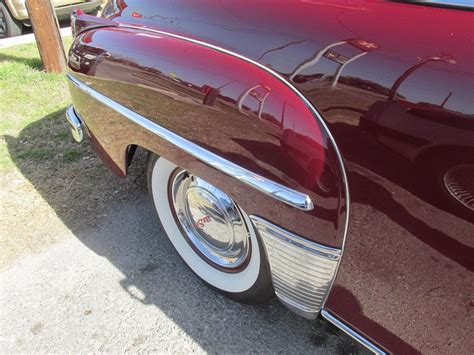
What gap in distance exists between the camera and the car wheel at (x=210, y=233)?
184 centimetres

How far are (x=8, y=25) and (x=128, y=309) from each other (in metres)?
6.39

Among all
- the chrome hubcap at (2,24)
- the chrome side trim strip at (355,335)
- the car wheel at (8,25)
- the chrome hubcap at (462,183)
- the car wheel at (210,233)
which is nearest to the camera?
the chrome hubcap at (462,183)

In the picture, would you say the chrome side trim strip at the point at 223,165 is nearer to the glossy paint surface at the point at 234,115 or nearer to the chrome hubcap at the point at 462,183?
the glossy paint surface at the point at 234,115

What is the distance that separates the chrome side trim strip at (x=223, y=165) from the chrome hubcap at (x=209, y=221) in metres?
0.32

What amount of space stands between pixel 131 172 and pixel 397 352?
2.31 metres

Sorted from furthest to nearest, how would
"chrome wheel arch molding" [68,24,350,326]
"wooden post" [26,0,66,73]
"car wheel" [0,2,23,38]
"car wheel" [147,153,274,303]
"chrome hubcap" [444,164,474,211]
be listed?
"car wheel" [0,2,23,38] → "wooden post" [26,0,66,73] → "car wheel" [147,153,274,303] → "chrome wheel arch molding" [68,24,350,326] → "chrome hubcap" [444,164,474,211]

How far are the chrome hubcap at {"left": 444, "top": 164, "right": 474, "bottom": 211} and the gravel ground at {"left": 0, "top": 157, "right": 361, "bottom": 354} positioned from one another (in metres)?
1.10

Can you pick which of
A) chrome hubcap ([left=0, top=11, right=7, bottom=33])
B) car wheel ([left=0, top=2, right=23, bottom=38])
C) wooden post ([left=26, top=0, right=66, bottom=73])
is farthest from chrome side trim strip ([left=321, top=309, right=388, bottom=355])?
chrome hubcap ([left=0, top=11, right=7, bottom=33])

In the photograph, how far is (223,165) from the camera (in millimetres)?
1490

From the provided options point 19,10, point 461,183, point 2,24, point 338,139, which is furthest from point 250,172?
point 2,24

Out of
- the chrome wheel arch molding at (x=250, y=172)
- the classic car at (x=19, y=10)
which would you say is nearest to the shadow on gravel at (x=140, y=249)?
the chrome wheel arch molding at (x=250, y=172)

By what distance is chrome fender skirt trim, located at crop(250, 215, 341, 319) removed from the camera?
1336mm

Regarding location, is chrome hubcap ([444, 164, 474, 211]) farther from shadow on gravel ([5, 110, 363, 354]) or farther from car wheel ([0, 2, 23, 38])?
car wheel ([0, 2, 23, 38])

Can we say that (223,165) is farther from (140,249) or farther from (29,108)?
(29,108)
